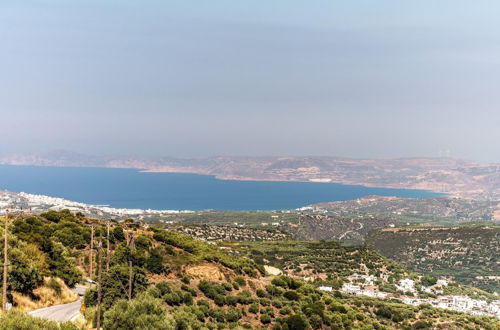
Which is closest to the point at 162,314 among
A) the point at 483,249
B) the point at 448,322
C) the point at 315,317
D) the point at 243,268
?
the point at 315,317

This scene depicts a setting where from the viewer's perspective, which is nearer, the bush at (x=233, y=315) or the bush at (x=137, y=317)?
the bush at (x=137, y=317)

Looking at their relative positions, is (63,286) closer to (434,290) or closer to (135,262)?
(135,262)

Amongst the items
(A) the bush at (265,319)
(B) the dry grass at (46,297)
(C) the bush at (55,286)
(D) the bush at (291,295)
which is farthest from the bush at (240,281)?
(C) the bush at (55,286)

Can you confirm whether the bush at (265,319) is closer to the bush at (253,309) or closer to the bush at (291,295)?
the bush at (253,309)

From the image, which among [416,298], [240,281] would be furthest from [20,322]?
[416,298]

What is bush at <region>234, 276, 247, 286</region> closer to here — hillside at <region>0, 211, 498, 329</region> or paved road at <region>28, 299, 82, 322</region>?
hillside at <region>0, 211, 498, 329</region>

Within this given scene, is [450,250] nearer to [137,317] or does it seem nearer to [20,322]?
[137,317]
